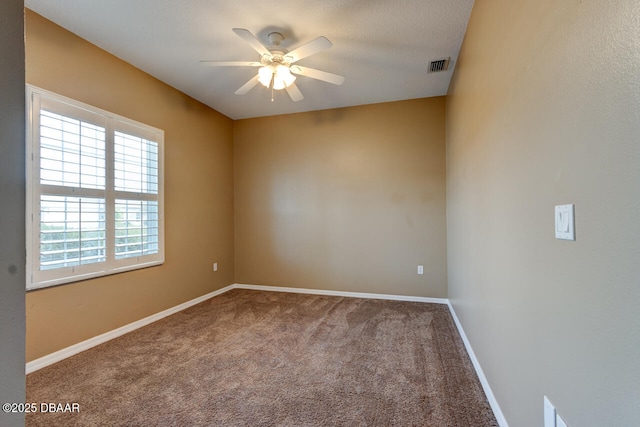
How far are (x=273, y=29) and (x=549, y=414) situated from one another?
9.80 ft

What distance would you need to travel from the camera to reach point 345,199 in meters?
4.17

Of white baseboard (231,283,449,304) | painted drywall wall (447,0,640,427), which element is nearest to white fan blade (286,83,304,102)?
painted drywall wall (447,0,640,427)

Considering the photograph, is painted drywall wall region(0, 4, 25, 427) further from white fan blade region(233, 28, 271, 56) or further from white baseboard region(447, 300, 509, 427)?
white baseboard region(447, 300, 509, 427)

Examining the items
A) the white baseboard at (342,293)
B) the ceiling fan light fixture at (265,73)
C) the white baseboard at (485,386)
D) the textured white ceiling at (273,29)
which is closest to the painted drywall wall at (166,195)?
the textured white ceiling at (273,29)

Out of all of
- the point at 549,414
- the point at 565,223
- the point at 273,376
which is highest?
the point at 565,223

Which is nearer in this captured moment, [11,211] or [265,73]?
[11,211]

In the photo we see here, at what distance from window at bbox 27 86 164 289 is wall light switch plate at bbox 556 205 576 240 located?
3.20 meters

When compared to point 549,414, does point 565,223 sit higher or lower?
higher

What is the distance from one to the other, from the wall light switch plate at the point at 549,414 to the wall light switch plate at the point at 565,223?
63 cm

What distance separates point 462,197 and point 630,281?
2.15 metres

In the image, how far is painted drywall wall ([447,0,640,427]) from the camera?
667mm

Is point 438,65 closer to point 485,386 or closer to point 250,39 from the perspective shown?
point 250,39

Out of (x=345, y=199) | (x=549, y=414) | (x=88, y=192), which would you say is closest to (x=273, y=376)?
(x=549, y=414)

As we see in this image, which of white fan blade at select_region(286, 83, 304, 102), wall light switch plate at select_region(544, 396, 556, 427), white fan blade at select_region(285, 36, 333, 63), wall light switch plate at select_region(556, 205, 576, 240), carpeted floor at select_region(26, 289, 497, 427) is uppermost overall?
white fan blade at select_region(285, 36, 333, 63)
